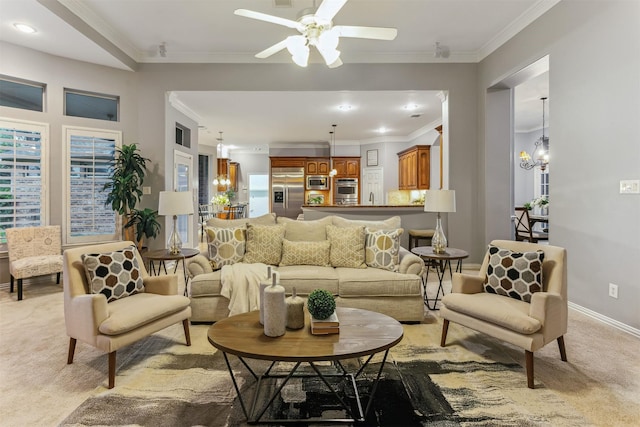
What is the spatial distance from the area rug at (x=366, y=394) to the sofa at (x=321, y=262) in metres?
0.56

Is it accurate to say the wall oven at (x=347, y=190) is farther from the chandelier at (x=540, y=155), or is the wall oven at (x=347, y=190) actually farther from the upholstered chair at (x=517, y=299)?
the upholstered chair at (x=517, y=299)

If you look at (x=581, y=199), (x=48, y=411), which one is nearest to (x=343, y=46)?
(x=581, y=199)

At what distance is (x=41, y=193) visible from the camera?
4656 mm

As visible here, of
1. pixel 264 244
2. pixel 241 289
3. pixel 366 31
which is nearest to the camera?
pixel 366 31

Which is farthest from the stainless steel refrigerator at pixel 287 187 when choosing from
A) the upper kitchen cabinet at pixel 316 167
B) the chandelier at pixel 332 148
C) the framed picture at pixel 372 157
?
the framed picture at pixel 372 157

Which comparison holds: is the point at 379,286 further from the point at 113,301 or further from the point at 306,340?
Result: the point at 113,301

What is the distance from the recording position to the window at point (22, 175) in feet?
14.3

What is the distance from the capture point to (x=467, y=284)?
2.79 m

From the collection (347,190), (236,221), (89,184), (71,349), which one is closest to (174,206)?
(236,221)

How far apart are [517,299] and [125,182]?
4.80 m

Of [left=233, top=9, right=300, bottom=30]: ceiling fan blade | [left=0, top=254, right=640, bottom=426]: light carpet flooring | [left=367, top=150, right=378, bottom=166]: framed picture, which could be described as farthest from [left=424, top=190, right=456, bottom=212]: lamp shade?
[left=367, top=150, right=378, bottom=166]: framed picture

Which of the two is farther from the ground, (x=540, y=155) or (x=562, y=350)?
(x=540, y=155)

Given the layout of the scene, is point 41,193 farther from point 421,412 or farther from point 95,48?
point 421,412

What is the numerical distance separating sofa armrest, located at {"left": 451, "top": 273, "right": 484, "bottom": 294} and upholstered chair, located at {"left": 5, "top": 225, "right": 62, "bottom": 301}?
458cm
